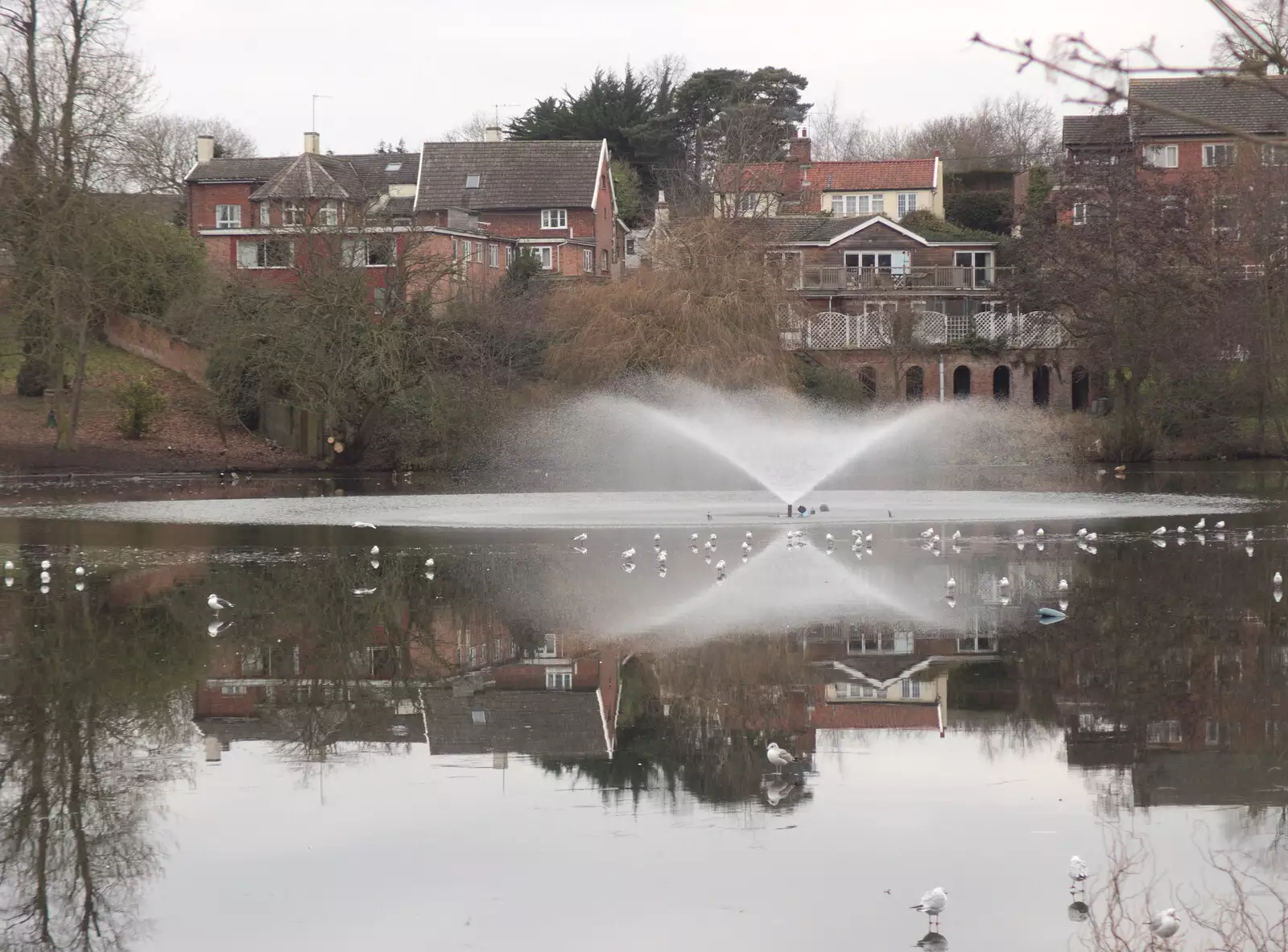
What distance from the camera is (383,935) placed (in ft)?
32.2

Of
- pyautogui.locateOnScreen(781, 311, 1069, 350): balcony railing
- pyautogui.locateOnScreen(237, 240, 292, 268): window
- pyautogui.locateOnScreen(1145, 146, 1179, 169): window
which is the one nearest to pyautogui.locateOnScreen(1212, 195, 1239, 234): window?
pyautogui.locateOnScreen(781, 311, 1069, 350): balcony railing

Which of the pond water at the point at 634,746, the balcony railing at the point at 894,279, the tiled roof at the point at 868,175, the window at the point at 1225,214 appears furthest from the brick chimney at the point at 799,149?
the pond water at the point at 634,746

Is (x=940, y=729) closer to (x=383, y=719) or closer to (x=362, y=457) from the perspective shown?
(x=383, y=719)

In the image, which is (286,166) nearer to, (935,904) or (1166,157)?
(1166,157)

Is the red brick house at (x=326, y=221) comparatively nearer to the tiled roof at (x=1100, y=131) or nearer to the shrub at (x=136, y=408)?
the shrub at (x=136, y=408)

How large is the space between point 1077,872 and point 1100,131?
6352 cm

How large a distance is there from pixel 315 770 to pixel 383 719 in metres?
1.93

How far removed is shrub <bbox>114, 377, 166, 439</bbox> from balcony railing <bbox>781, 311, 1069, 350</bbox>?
94.8 feet

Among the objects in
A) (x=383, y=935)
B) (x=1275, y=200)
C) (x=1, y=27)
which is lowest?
(x=383, y=935)

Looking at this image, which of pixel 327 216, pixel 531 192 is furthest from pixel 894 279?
pixel 327 216

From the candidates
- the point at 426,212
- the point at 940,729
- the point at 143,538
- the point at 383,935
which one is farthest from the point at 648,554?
the point at 426,212

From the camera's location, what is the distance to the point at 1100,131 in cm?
6844

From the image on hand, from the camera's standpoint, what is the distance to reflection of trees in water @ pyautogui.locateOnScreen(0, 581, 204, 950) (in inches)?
415

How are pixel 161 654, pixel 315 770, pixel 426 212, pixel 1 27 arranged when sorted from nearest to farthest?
1. pixel 315 770
2. pixel 161 654
3. pixel 1 27
4. pixel 426 212
